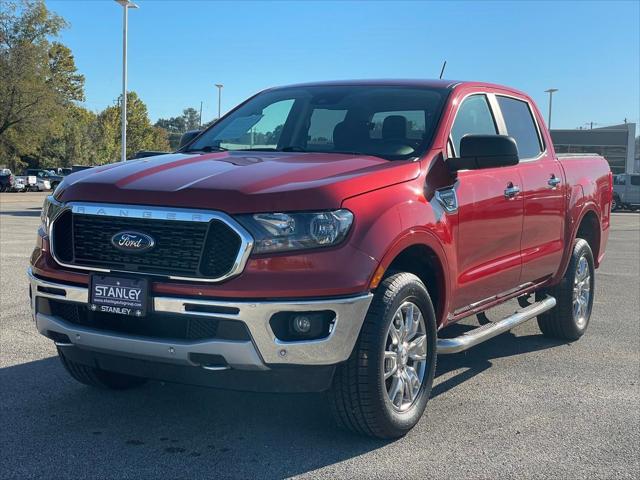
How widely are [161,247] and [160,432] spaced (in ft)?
3.65

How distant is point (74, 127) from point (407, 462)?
65.1 metres

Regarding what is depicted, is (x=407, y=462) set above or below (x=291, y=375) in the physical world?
below

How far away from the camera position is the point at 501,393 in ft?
15.6

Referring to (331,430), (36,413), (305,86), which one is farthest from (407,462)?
(305,86)

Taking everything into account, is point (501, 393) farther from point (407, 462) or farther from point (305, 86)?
point (305, 86)

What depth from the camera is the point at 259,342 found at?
3.26 metres

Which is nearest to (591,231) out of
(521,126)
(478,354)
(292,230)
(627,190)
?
(521,126)

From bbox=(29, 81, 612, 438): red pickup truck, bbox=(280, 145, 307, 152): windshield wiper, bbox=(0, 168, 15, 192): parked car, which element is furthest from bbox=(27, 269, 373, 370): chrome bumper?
bbox=(0, 168, 15, 192): parked car

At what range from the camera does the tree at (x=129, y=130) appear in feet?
220

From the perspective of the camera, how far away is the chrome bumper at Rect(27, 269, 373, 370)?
3.24 meters

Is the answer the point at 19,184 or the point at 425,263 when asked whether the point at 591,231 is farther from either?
the point at 19,184

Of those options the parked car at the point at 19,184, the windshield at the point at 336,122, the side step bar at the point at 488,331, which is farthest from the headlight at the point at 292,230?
the parked car at the point at 19,184

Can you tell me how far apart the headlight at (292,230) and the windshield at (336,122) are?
1.05 metres

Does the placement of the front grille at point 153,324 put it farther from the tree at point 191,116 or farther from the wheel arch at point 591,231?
the tree at point 191,116
